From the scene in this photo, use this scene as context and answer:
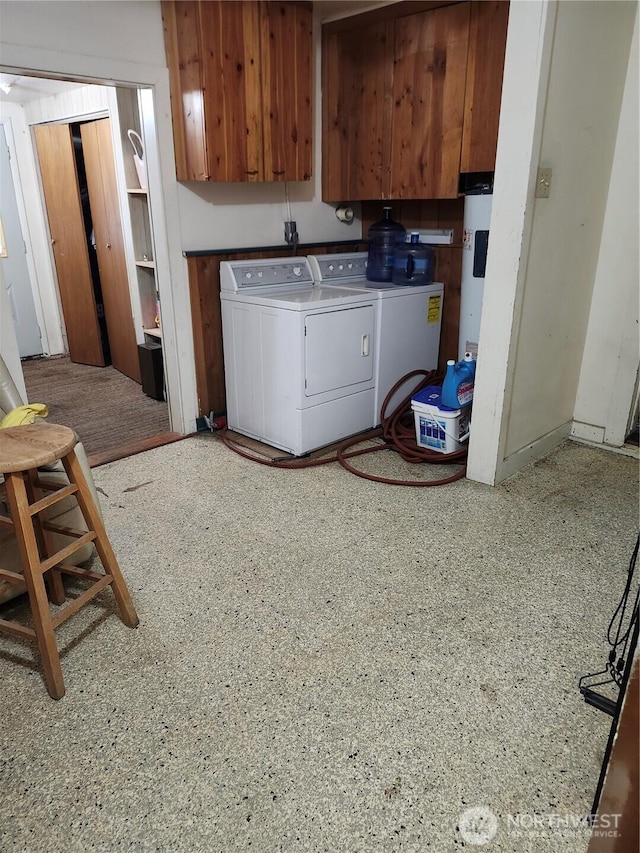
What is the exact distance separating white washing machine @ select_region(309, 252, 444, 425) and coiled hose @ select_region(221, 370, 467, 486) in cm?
5

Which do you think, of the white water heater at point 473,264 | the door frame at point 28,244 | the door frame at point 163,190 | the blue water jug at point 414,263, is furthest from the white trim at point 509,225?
the door frame at point 28,244

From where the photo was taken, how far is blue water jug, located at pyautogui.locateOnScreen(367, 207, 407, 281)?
4012 millimetres

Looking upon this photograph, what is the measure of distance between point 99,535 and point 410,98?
314 centimetres

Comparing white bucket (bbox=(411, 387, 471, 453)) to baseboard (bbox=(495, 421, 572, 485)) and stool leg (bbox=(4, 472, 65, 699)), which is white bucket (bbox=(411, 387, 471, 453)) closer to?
baseboard (bbox=(495, 421, 572, 485))

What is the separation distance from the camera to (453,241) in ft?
12.6

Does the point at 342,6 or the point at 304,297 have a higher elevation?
the point at 342,6

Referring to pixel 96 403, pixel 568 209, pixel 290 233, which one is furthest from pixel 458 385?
pixel 96 403

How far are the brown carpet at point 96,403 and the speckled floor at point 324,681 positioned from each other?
3.41 ft

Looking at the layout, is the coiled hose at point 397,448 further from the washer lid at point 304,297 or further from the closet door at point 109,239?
the closet door at point 109,239

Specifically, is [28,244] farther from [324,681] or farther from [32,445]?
[324,681]

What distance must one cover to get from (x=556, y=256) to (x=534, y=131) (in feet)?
2.17

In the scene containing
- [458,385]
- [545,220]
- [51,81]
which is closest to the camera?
[545,220]

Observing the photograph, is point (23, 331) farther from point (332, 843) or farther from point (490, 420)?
point (332, 843)

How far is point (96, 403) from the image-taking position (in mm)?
4375
